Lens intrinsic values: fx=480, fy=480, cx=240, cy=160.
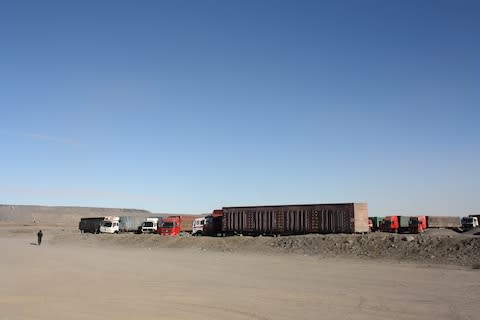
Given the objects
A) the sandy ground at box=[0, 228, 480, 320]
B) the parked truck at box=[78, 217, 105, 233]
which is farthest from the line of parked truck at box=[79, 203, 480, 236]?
the sandy ground at box=[0, 228, 480, 320]

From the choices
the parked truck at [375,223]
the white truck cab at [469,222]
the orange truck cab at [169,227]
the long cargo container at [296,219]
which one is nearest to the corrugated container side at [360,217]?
the long cargo container at [296,219]

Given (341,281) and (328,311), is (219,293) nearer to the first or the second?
(328,311)

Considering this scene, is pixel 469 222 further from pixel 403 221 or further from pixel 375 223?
pixel 375 223

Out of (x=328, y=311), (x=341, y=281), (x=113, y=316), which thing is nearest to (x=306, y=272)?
(x=341, y=281)

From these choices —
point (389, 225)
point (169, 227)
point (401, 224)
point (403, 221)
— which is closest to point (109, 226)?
point (169, 227)

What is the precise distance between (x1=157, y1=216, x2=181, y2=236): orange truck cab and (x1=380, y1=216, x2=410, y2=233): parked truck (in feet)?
84.2

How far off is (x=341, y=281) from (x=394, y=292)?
3860 mm

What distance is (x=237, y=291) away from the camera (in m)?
18.8

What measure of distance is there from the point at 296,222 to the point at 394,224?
1752 centimetres

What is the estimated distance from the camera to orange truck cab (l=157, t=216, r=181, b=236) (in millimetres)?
59969

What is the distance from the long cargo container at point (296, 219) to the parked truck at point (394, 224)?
14.3 meters

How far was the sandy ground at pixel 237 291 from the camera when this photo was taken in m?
14.3

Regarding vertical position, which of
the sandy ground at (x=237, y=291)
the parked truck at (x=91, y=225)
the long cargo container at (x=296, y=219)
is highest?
the long cargo container at (x=296, y=219)

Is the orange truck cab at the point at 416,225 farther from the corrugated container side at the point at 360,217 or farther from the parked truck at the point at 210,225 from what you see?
the parked truck at the point at 210,225
